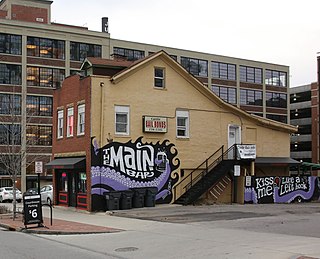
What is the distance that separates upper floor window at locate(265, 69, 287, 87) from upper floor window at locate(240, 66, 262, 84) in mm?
1564

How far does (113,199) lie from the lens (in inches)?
1122

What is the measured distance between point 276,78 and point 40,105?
130 ft

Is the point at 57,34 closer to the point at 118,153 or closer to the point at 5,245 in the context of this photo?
the point at 118,153

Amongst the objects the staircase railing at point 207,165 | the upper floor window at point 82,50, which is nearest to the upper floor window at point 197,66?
the upper floor window at point 82,50

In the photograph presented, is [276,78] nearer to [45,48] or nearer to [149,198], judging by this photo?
[45,48]

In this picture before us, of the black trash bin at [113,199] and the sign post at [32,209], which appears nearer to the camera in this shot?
the sign post at [32,209]

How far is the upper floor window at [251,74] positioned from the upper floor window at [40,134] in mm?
32522

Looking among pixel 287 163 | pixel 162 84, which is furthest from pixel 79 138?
pixel 287 163

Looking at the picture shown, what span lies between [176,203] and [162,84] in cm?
720

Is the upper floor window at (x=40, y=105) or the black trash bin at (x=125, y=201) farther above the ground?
the upper floor window at (x=40, y=105)

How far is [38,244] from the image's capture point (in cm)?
1588

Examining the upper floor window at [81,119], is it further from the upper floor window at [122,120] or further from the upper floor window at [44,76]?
the upper floor window at [44,76]

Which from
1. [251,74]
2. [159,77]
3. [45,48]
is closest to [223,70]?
[251,74]

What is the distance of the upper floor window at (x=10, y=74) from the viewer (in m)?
62.8
